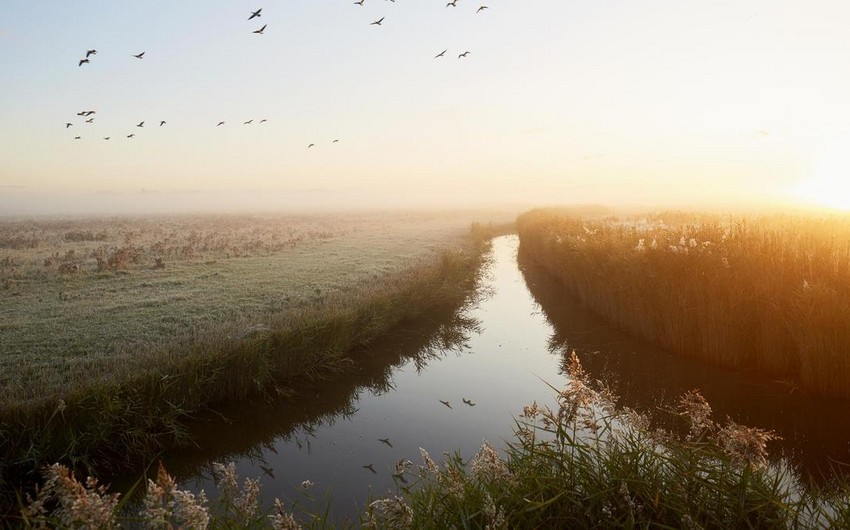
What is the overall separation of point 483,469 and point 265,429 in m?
6.35

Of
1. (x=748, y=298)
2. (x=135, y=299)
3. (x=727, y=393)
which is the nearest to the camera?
(x=727, y=393)

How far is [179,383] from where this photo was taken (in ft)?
29.3

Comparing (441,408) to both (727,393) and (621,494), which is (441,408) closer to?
(727,393)

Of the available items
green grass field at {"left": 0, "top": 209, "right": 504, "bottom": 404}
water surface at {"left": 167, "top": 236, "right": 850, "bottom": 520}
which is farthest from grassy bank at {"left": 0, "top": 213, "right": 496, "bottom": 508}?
green grass field at {"left": 0, "top": 209, "right": 504, "bottom": 404}

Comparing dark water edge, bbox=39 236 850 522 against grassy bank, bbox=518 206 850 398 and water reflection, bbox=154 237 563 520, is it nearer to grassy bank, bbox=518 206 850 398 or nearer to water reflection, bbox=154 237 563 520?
water reflection, bbox=154 237 563 520

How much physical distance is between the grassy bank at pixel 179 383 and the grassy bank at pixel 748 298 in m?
7.20

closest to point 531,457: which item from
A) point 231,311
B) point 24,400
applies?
point 24,400

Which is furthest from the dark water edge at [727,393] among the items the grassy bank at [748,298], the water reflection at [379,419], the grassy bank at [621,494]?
the grassy bank at [621,494]

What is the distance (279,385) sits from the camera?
1059cm

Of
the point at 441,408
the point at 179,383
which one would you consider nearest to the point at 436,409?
the point at 441,408

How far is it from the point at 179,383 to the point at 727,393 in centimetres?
1069

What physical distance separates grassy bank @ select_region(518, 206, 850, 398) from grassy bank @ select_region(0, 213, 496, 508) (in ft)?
23.6

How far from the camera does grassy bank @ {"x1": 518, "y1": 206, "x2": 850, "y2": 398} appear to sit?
9.34m

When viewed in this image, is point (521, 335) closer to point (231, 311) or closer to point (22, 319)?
point (231, 311)
